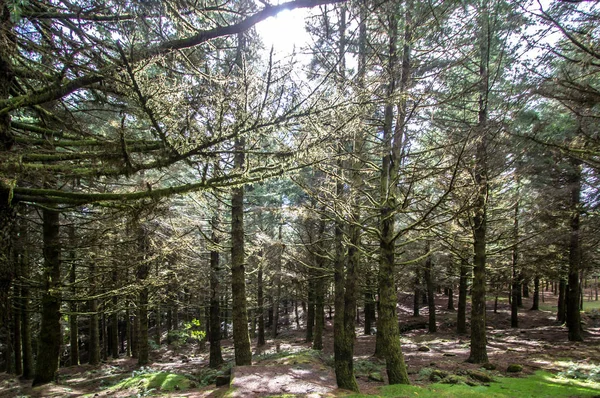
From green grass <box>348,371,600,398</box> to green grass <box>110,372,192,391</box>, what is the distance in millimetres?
6198

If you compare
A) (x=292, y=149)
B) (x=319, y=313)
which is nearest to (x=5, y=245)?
(x=292, y=149)

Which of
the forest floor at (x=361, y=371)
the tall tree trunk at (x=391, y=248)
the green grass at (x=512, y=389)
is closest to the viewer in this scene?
the green grass at (x=512, y=389)

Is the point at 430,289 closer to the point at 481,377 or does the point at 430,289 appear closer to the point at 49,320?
the point at 481,377

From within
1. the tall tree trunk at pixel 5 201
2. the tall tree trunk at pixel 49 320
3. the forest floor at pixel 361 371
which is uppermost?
the tall tree trunk at pixel 5 201

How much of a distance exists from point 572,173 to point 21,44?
18353 mm

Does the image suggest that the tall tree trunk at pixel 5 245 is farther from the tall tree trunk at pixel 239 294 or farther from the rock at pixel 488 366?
the rock at pixel 488 366

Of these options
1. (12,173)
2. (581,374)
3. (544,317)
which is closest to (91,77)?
(12,173)

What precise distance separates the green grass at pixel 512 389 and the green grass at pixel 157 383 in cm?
620

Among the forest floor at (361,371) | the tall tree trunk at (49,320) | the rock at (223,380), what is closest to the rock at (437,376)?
the forest floor at (361,371)

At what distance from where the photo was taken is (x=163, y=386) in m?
8.85

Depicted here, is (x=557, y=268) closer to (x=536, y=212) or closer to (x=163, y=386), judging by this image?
(x=536, y=212)

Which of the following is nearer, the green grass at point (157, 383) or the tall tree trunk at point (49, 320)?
the tall tree trunk at point (49, 320)

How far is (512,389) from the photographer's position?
7469 mm

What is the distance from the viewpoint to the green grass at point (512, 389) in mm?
6023
